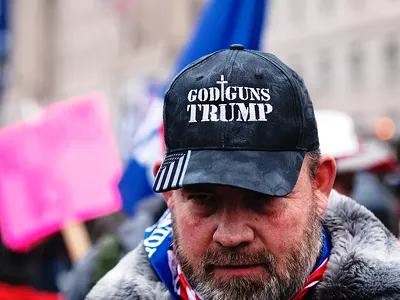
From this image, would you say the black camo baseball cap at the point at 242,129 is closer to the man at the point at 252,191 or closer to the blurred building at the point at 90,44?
the man at the point at 252,191

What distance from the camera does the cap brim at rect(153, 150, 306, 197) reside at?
2.04 m

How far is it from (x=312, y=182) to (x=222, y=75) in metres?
0.38

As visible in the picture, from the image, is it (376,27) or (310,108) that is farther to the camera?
(376,27)

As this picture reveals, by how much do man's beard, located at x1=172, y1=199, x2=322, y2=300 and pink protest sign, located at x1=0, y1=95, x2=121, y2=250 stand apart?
153 inches

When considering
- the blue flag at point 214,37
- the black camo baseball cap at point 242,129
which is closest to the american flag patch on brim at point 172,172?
the black camo baseball cap at point 242,129

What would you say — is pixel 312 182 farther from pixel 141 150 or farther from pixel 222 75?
pixel 141 150

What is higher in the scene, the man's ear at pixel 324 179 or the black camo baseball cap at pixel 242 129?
the black camo baseball cap at pixel 242 129

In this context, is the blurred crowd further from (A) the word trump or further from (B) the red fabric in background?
(A) the word trump

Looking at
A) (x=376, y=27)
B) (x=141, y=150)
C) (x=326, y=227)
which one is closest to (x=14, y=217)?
(x=141, y=150)

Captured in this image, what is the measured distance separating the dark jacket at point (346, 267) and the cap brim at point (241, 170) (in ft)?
0.97

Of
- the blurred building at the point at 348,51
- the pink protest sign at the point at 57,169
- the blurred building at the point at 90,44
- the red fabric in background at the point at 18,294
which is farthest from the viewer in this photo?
the blurred building at the point at 90,44

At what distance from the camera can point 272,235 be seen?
2070mm

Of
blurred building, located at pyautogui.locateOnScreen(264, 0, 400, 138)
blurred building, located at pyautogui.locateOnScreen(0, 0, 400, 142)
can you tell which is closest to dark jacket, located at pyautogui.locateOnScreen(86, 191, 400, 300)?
blurred building, located at pyautogui.locateOnScreen(0, 0, 400, 142)

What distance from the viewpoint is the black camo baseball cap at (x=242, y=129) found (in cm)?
206
